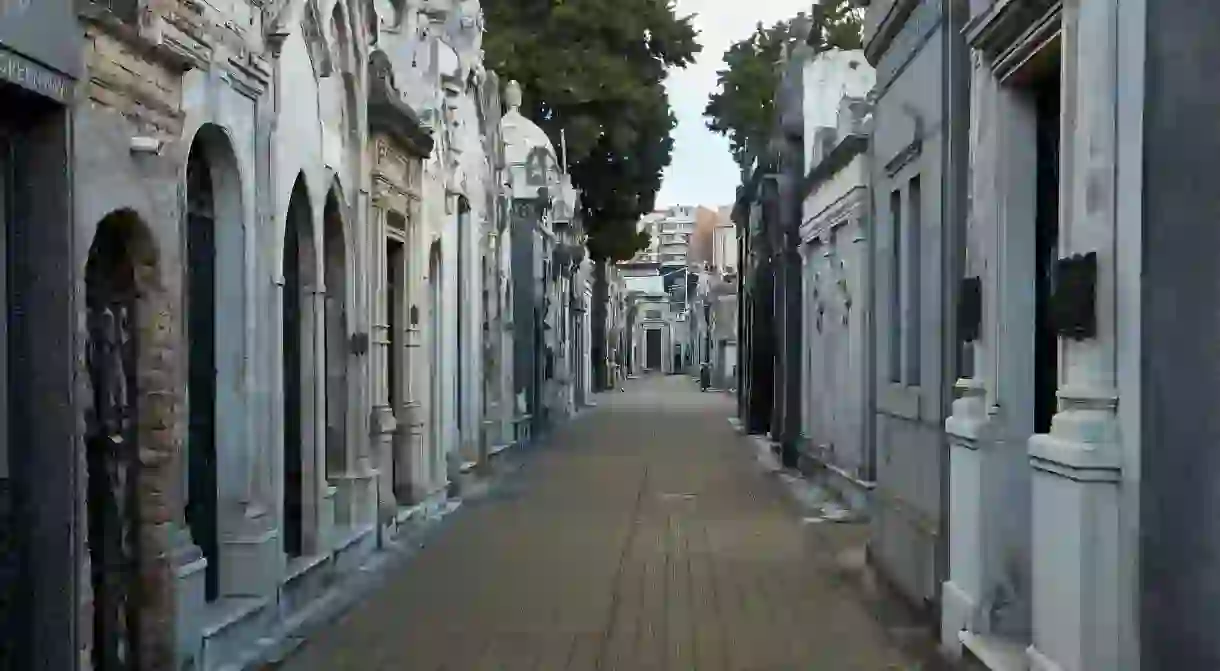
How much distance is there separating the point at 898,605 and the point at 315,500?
4.22 meters

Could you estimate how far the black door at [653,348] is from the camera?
92.0 metres

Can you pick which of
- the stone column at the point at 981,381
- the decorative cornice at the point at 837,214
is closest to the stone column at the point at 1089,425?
the stone column at the point at 981,381

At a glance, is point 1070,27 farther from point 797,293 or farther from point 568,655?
point 797,293

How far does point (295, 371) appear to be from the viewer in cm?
1025

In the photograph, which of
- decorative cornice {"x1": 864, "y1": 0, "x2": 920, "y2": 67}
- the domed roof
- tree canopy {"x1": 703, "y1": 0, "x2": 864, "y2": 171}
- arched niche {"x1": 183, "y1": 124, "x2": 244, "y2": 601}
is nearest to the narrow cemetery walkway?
arched niche {"x1": 183, "y1": 124, "x2": 244, "y2": 601}

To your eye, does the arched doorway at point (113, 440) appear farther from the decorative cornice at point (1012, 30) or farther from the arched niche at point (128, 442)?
the decorative cornice at point (1012, 30)

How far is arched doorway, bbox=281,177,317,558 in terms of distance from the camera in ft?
33.3

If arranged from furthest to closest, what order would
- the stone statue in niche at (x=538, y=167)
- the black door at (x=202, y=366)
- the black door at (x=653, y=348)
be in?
the black door at (x=653, y=348)
the stone statue in niche at (x=538, y=167)
the black door at (x=202, y=366)

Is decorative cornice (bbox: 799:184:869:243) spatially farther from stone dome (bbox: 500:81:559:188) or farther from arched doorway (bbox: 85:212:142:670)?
stone dome (bbox: 500:81:559:188)

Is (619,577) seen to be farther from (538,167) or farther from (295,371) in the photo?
(538,167)

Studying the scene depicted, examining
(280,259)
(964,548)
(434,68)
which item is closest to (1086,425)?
(964,548)

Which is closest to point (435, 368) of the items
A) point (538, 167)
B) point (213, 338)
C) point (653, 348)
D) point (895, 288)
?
point (895, 288)

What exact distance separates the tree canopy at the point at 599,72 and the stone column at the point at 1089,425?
29.7m

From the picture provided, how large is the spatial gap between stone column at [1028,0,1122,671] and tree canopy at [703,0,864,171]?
29.9 meters
